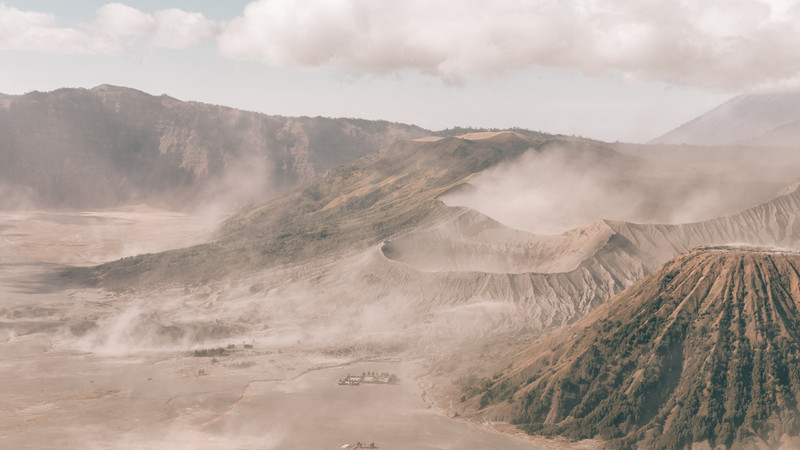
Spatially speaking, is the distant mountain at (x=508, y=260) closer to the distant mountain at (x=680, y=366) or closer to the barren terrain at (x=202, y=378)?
the barren terrain at (x=202, y=378)

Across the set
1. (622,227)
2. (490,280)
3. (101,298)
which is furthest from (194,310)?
(622,227)

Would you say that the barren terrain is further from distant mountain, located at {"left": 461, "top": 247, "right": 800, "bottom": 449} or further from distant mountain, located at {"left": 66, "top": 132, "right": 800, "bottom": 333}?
distant mountain, located at {"left": 66, "top": 132, "right": 800, "bottom": 333}

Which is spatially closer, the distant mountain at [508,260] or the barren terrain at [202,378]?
the barren terrain at [202,378]

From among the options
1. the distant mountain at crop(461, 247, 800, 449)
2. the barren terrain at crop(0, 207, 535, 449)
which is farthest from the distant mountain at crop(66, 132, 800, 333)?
the distant mountain at crop(461, 247, 800, 449)

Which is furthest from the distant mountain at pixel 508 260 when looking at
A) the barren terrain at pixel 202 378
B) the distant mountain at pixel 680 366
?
the distant mountain at pixel 680 366

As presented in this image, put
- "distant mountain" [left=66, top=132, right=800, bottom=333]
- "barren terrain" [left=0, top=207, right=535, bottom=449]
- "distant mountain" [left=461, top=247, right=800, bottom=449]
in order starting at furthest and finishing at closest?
"distant mountain" [left=66, top=132, right=800, bottom=333] < "barren terrain" [left=0, top=207, right=535, bottom=449] < "distant mountain" [left=461, top=247, right=800, bottom=449]

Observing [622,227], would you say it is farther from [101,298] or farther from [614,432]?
[101,298]

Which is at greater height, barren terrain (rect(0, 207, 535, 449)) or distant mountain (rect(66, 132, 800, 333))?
distant mountain (rect(66, 132, 800, 333))

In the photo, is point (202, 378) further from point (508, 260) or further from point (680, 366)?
point (508, 260)
